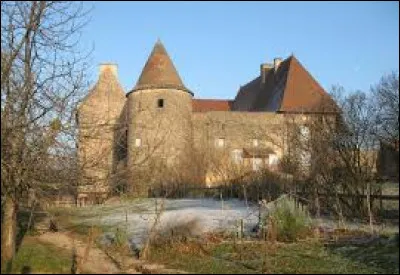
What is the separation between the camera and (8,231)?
1071 centimetres

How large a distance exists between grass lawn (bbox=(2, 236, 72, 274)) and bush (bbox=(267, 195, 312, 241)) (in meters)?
5.10

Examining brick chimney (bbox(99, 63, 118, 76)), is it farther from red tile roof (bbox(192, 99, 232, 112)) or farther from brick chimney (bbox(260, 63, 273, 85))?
brick chimney (bbox(260, 63, 273, 85))

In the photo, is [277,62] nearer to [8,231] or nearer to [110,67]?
[110,67]

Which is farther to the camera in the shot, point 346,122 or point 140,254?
point 346,122

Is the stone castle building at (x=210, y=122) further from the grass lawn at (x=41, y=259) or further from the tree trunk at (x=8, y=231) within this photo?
the tree trunk at (x=8, y=231)

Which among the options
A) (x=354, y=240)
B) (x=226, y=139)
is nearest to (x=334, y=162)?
(x=354, y=240)

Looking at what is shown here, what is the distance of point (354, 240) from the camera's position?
13219mm

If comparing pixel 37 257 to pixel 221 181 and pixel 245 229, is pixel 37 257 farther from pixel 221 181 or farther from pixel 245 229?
pixel 221 181

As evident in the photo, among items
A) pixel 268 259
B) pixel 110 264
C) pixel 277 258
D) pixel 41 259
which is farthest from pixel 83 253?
pixel 277 258

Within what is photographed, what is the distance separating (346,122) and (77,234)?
11963 mm

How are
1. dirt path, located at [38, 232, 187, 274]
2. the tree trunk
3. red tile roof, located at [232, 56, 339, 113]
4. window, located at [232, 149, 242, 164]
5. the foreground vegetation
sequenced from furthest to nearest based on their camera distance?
red tile roof, located at [232, 56, 339, 113], window, located at [232, 149, 242, 164], the tree trunk, the foreground vegetation, dirt path, located at [38, 232, 187, 274]

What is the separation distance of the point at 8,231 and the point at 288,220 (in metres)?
6.68

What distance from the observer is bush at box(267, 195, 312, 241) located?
1387cm

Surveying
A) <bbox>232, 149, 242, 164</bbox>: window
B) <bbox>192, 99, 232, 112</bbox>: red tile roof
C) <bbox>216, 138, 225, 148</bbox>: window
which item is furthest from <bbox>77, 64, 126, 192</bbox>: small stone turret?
<bbox>192, 99, 232, 112</bbox>: red tile roof
